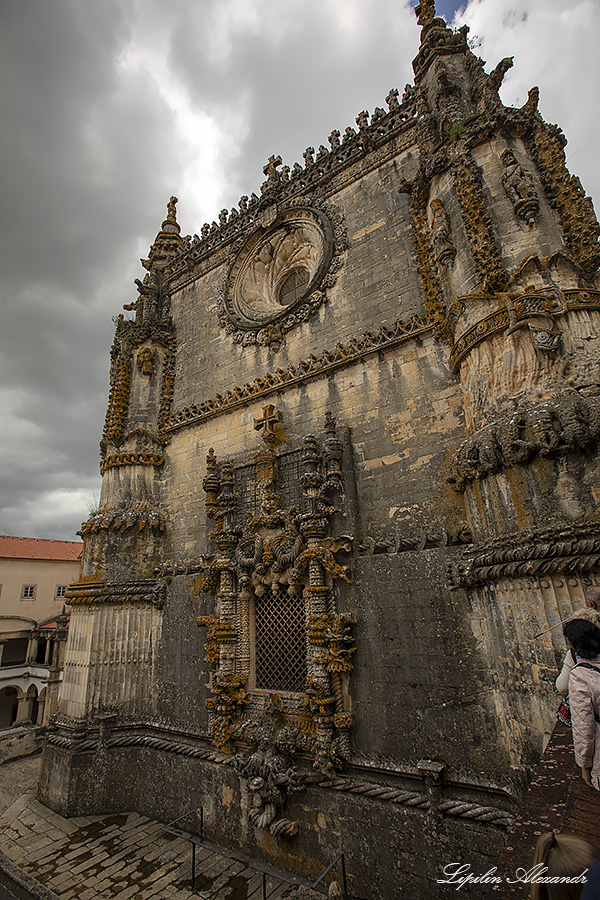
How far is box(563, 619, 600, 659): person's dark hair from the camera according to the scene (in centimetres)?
287

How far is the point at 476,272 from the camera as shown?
6672mm

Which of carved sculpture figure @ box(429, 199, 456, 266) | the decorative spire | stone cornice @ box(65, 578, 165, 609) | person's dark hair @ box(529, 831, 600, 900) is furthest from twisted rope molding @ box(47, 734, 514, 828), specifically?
the decorative spire

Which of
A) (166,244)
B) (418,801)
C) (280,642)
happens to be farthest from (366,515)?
(166,244)

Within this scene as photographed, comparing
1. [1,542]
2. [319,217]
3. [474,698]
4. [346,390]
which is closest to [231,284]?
[319,217]

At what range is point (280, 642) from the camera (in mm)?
8555

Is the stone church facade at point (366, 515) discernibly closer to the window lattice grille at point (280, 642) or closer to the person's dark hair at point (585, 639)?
the window lattice grille at point (280, 642)

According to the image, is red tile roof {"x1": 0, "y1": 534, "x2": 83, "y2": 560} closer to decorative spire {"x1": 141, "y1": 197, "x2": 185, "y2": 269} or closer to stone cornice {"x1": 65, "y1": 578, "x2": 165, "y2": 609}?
stone cornice {"x1": 65, "y1": 578, "x2": 165, "y2": 609}

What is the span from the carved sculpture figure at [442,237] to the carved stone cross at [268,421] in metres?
4.34

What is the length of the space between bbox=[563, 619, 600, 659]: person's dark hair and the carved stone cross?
706 centimetres

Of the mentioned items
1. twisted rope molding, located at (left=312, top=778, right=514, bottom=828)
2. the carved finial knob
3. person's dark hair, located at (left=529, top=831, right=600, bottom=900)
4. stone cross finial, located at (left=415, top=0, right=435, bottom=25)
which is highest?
the carved finial knob

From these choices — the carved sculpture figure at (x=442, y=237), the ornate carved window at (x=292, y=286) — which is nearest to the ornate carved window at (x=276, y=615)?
the carved sculpture figure at (x=442, y=237)

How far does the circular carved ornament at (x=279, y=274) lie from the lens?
1002 centimetres

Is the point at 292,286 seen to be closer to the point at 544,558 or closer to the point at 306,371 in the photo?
the point at 306,371

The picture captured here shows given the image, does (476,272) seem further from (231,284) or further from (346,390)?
(231,284)
